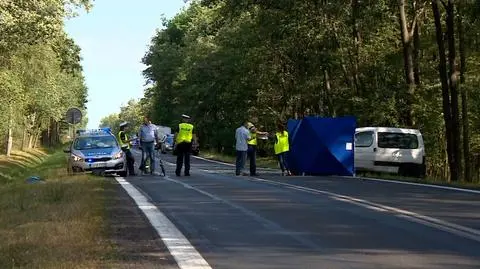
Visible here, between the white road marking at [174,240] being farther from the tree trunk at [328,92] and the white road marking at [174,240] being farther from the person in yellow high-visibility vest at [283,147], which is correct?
the tree trunk at [328,92]

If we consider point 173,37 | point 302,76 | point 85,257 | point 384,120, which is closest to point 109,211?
point 85,257

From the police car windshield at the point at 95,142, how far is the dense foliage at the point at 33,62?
3.98 m

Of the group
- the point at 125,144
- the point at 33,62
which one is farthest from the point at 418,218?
the point at 33,62

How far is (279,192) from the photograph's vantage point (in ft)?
46.3

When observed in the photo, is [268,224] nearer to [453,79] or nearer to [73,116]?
[453,79]

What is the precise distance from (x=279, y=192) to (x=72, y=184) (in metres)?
5.28

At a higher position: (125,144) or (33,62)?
(33,62)

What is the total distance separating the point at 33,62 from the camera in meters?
40.9

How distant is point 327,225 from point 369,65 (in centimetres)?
2642

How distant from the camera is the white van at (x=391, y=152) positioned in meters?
22.9

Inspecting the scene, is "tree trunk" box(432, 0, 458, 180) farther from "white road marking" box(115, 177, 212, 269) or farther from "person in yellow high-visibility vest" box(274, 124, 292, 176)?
"white road marking" box(115, 177, 212, 269)

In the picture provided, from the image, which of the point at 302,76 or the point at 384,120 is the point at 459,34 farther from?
the point at 302,76

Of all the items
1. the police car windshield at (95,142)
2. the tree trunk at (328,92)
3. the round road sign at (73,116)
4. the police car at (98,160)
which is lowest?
the police car at (98,160)

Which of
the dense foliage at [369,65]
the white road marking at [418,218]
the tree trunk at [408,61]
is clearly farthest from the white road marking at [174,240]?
the tree trunk at [408,61]
